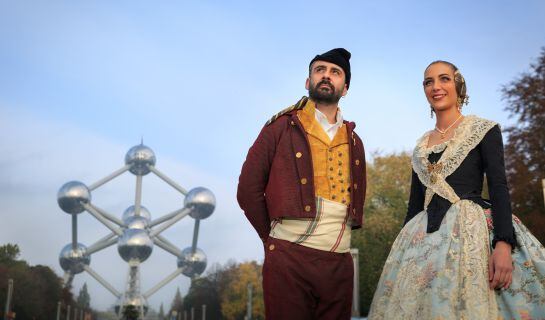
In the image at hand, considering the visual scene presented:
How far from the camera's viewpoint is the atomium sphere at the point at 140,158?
64250 millimetres

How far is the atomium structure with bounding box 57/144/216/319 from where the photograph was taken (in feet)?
192

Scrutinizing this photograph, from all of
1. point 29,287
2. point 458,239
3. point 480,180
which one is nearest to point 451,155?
point 480,180

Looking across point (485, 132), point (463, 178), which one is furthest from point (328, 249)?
point (485, 132)

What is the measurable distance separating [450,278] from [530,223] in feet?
49.4

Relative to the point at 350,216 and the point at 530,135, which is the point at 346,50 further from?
the point at 530,135

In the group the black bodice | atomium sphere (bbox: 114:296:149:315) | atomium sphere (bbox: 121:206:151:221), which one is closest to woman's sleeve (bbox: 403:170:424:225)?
the black bodice

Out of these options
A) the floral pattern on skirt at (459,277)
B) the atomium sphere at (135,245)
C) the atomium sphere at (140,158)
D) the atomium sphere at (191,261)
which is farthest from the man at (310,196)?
the atomium sphere at (191,261)

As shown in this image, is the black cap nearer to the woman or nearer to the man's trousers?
the woman

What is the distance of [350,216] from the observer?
3668 millimetres

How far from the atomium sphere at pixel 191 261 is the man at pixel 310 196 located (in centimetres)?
Result: 6360

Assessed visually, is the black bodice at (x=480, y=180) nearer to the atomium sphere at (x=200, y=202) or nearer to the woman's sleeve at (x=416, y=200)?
the woman's sleeve at (x=416, y=200)

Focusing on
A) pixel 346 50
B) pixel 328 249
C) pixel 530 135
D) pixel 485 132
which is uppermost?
pixel 530 135

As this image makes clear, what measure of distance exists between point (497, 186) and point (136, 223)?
58.3 meters

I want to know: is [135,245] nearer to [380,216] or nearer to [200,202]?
[200,202]
